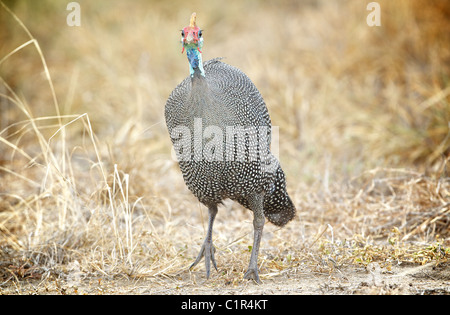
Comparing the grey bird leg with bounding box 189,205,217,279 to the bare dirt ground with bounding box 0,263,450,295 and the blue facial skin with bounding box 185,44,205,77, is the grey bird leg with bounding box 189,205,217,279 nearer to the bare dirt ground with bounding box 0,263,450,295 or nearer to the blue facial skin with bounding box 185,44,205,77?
the bare dirt ground with bounding box 0,263,450,295

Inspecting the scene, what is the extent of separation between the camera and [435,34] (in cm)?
566

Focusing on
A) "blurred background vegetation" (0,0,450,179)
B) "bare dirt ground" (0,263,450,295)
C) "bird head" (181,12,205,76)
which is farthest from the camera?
"blurred background vegetation" (0,0,450,179)

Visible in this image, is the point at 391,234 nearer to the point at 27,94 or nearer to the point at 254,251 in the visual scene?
the point at 254,251

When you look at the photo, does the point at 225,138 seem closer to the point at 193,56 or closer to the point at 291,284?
the point at 193,56

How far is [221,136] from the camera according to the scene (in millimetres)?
2689

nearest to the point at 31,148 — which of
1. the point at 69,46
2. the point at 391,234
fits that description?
the point at 69,46

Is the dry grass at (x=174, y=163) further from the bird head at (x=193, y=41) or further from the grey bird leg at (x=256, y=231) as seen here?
the bird head at (x=193, y=41)

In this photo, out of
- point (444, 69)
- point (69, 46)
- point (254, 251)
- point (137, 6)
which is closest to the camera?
point (254, 251)

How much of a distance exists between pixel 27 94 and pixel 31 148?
1.35 meters

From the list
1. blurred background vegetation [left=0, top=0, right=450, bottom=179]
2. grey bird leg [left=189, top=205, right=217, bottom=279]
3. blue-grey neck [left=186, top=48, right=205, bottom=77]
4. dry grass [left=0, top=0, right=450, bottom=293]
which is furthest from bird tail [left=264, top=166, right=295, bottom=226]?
blurred background vegetation [left=0, top=0, right=450, bottom=179]

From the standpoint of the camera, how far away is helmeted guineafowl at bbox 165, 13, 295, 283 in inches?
105

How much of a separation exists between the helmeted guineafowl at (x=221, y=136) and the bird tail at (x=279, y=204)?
0.03 ft

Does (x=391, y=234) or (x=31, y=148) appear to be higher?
(x=31, y=148)

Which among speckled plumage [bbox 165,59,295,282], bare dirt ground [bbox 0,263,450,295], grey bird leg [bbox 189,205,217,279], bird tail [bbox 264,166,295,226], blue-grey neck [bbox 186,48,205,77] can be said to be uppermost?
blue-grey neck [bbox 186,48,205,77]
